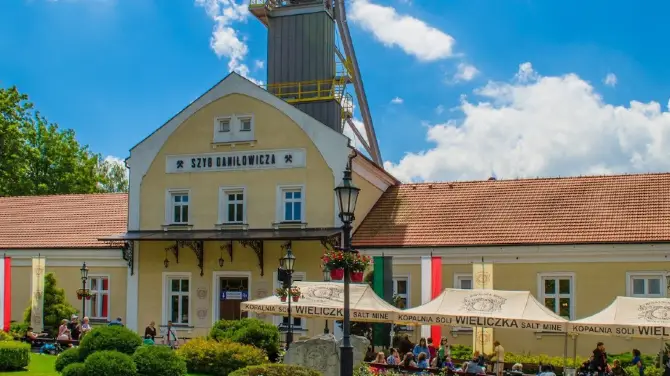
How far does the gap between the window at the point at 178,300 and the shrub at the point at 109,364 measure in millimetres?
13864

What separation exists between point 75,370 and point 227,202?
14.6 meters

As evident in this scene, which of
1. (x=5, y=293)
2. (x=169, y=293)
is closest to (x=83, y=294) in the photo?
(x=169, y=293)

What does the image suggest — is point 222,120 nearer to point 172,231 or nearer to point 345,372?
point 172,231

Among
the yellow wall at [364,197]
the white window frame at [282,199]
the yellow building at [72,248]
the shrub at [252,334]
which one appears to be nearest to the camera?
the shrub at [252,334]

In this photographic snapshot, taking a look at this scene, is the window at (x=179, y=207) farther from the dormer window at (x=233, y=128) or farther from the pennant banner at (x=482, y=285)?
the pennant banner at (x=482, y=285)

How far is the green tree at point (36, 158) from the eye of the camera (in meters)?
50.0

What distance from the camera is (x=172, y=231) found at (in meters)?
32.5

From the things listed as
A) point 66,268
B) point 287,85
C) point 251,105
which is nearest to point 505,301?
point 251,105

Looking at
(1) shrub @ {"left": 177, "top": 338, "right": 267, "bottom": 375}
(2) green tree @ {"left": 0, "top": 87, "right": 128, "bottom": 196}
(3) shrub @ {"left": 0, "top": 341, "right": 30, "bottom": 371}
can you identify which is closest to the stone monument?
(1) shrub @ {"left": 177, "top": 338, "right": 267, "bottom": 375}

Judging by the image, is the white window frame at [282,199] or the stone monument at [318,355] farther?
the white window frame at [282,199]

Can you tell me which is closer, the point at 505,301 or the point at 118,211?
the point at 505,301

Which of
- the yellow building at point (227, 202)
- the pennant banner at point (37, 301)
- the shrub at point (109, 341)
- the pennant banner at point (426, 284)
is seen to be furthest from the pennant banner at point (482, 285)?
the pennant banner at point (37, 301)

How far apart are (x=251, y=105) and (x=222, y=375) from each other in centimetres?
1274

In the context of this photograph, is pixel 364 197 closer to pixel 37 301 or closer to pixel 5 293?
pixel 37 301
